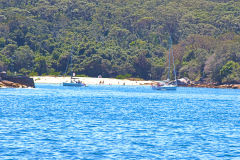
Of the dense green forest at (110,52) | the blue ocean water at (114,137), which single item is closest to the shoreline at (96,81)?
the dense green forest at (110,52)

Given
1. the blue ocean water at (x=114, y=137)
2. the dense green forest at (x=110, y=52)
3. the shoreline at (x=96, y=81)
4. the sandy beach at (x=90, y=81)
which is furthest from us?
the sandy beach at (x=90, y=81)

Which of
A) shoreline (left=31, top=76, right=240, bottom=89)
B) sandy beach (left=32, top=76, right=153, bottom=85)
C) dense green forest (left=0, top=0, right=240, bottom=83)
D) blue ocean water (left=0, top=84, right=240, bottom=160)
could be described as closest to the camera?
blue ocean water (left=0, top=84, right=240, bottom=160)

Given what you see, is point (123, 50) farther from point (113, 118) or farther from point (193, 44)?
point (113, 118)

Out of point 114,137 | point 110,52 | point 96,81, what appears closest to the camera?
point 114,137

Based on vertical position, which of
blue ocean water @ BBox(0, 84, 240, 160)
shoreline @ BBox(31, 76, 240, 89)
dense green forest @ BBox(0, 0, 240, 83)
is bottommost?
blue ocean water @ BBox(0, 84, 240, 160)

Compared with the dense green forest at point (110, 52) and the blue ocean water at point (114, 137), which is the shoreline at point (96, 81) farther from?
the blue ocean water at point (114, 137)

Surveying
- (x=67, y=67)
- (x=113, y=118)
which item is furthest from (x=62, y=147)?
(x=67, y=67)

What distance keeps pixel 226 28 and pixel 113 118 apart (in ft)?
522

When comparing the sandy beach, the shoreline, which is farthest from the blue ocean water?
the sandy beach

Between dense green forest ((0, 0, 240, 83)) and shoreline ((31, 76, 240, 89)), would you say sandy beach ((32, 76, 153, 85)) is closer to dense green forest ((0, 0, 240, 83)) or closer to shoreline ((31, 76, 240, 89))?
shoreline ((31, 76, 240, 89))

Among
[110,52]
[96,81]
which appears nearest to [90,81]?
[96,81]

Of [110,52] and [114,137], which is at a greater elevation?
[110,52]

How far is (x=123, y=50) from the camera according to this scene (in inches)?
6944

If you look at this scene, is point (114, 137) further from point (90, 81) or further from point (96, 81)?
point (96, 81)
